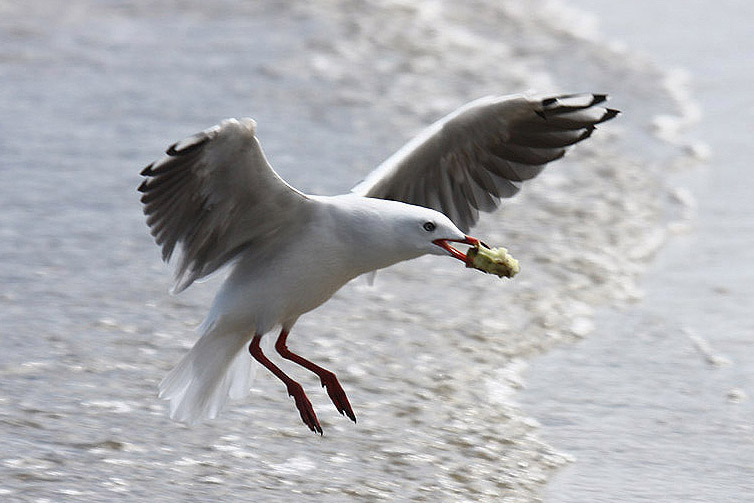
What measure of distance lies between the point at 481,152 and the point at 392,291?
1.89 meters

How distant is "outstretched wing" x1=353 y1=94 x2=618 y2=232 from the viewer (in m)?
5.70

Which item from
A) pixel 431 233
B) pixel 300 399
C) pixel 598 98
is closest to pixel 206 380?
pixel 300 399

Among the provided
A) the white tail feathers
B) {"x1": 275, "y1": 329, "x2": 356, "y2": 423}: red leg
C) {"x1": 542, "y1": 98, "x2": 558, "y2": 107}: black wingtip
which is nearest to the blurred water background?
the white tail feathers

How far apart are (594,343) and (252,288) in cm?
227

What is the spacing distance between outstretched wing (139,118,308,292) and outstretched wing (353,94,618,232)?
518mm

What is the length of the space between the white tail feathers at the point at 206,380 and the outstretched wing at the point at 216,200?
0.28 metres

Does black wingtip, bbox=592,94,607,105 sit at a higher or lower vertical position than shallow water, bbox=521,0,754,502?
higher

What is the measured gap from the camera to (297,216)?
520 cm

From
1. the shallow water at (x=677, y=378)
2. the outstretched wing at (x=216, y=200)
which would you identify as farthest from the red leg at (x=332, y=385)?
the shallow water at (x=677, y=378)

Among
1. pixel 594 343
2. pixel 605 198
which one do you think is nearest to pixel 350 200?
pixel 594 343

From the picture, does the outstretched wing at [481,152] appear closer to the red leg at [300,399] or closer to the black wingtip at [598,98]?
the black wingtip at [598,98]

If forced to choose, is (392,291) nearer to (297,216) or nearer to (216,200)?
(297,216)

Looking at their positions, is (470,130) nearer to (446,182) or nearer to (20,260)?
(446,182)

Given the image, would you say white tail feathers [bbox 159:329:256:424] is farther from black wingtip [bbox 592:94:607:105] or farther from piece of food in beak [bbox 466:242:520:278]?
black wingtip [bbox 592:94:607:105]
